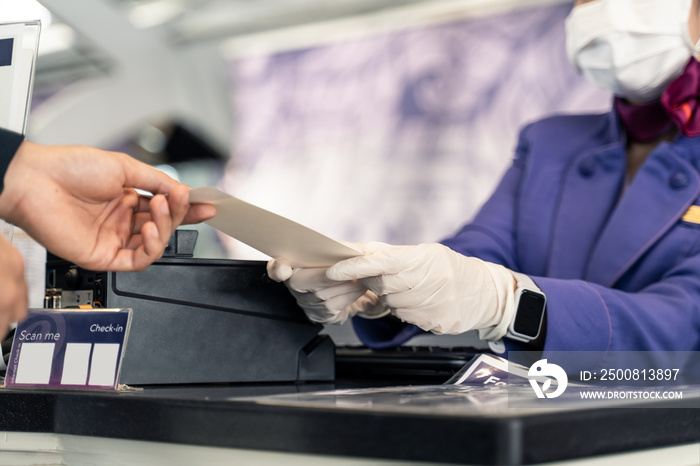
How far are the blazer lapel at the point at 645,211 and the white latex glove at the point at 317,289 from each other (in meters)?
0.57

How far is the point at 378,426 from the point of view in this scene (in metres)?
0.50

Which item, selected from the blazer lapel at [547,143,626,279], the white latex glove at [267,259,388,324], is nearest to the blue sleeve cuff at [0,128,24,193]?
the white latex glove at [267,259,388,324]

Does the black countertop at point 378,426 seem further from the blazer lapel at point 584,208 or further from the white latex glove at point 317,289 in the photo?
the blazer lapel at point 584,208

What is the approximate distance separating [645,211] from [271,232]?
82 cm

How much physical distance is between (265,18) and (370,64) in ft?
2.57

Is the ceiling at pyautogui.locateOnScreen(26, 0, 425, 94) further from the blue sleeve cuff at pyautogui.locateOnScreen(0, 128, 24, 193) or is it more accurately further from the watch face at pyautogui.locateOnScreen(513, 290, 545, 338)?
the blue sleeve cuff at pyautogui.locateOnScreen(0, 128, 24, 193)

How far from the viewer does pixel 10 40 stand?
3.16ft

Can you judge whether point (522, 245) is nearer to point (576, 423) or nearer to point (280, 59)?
point (576, 423)

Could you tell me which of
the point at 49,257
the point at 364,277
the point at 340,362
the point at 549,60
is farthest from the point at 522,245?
the point at 549,60

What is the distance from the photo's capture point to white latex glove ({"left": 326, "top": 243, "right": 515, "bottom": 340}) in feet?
2.88

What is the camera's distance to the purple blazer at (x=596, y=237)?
42.3 inches

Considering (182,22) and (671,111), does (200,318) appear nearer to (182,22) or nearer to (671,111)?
(671,111)

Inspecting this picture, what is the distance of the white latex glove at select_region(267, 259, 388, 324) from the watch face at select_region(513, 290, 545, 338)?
254mm

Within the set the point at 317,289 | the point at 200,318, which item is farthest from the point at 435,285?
the point at 200,318
